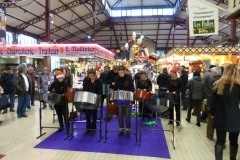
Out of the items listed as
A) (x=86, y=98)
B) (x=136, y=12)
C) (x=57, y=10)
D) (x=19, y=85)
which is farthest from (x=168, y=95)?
(x=136, y=12)

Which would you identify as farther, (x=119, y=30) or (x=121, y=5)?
(x=119, y=30)

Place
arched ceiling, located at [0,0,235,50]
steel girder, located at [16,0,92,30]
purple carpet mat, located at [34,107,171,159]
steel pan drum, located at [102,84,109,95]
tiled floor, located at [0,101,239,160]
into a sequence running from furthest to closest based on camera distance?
steel girder, located at [16,0,92,30]
arched ceiling, located at [0,0,235,50]
steel pan drum, located at [102,84,109,95]
purple carpet mat, located at [34,107,171,159]
tiled floor, located at [0,101,239,160]

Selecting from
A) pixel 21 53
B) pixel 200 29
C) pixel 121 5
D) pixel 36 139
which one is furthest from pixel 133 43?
pixel 121 5

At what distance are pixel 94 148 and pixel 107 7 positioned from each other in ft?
57.6

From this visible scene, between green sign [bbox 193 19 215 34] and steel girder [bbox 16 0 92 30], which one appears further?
steel girder [bbox 16 0 92 30]

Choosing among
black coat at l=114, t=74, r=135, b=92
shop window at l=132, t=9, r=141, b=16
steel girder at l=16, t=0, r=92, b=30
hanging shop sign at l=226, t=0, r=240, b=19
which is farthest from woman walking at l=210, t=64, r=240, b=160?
shop window at l=132, t=9, r=141, b=16

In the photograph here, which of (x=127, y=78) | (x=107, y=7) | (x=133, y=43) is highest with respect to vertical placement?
(x=107, y=7)

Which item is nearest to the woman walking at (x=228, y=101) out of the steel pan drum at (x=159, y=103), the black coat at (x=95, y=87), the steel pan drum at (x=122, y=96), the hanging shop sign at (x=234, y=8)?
the hanging shop sign at (x=234, y=8)

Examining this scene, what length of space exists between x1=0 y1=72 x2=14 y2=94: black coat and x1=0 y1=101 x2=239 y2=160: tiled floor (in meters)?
0.89

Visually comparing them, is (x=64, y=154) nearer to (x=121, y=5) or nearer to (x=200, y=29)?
(x=200, y=29)

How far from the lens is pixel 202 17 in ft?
11.7

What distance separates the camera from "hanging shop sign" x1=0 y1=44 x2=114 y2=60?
7.85 m

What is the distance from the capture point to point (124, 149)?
10.0 feet

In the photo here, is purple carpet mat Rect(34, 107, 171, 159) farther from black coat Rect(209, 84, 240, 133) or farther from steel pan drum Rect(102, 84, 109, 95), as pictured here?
steel pan drum Rect(102, 84, 109, 95)
